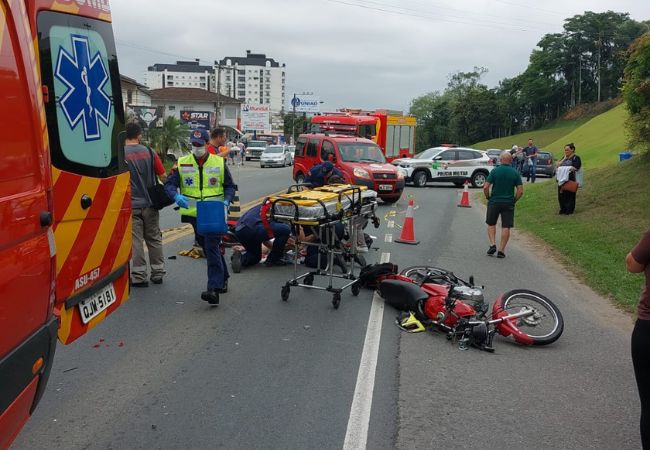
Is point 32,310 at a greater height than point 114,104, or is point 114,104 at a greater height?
point 114,104

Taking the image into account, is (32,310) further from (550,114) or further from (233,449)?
(550,114)

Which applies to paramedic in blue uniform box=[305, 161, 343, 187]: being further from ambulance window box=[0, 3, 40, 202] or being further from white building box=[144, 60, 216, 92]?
white building box=[144, 60, 216, 92]

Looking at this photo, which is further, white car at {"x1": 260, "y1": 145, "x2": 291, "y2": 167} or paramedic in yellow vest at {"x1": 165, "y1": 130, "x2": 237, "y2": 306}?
white car at {"x1": 260, "y1": 145, "x2": 291, "y2": 167}

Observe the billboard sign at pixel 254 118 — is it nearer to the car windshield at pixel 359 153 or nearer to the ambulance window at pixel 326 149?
the car windshield at pixel 359 153

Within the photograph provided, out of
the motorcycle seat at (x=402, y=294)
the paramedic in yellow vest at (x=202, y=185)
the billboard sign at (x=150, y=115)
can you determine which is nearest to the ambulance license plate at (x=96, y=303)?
the paramedic in yellow vest at (x=202, y=185)

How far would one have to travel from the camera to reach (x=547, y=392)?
4762mm

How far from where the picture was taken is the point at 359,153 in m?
19.1

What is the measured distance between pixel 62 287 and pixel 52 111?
40.1 inches

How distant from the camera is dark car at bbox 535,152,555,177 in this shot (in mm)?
34750

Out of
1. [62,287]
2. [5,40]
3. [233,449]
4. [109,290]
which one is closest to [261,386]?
[233,449]

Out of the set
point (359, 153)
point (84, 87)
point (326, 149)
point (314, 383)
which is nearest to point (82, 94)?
point (84, 87)

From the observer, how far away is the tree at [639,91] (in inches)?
578

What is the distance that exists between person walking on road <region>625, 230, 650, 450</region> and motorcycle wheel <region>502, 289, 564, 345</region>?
2.44 m

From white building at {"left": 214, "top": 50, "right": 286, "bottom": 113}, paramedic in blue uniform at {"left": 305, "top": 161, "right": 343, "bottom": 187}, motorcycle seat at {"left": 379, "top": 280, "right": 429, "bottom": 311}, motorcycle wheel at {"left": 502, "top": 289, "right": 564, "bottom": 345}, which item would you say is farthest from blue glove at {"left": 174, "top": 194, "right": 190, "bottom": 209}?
white building at {"left": 214, "top": 50, "right": 286, "bottom": 113}
